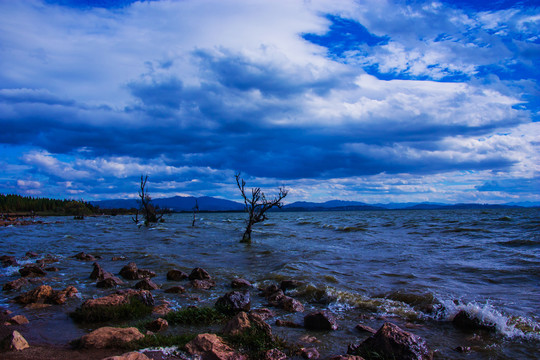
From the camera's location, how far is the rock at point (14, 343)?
5613 millimetres

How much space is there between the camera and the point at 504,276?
44.3 feet

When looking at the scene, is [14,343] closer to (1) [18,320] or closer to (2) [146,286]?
(1) [18,320]

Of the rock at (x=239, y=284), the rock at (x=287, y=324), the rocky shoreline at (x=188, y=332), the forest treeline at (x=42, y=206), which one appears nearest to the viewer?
the rocky shoreline at (x=188, y=332)

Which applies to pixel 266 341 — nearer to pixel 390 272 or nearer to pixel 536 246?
pixel 390 272

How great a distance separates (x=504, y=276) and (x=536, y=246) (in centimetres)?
1216

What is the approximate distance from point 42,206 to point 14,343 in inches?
5891

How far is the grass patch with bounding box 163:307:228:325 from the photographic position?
7512 millimetres

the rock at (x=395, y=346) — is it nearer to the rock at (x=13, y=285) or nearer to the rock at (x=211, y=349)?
the rock at (x=211, y=349)

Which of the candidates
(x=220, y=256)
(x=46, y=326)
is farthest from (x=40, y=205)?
(x=46, y=326)

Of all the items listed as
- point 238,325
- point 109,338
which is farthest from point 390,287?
point 109,338

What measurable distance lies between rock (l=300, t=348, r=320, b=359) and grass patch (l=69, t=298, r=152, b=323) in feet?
14.3

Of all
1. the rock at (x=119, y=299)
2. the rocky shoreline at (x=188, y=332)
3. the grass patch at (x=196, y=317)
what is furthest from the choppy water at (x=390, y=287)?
the grass patch at (x=196, y=317)

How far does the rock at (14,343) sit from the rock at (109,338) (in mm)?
976

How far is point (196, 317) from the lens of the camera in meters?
A: 7.61
